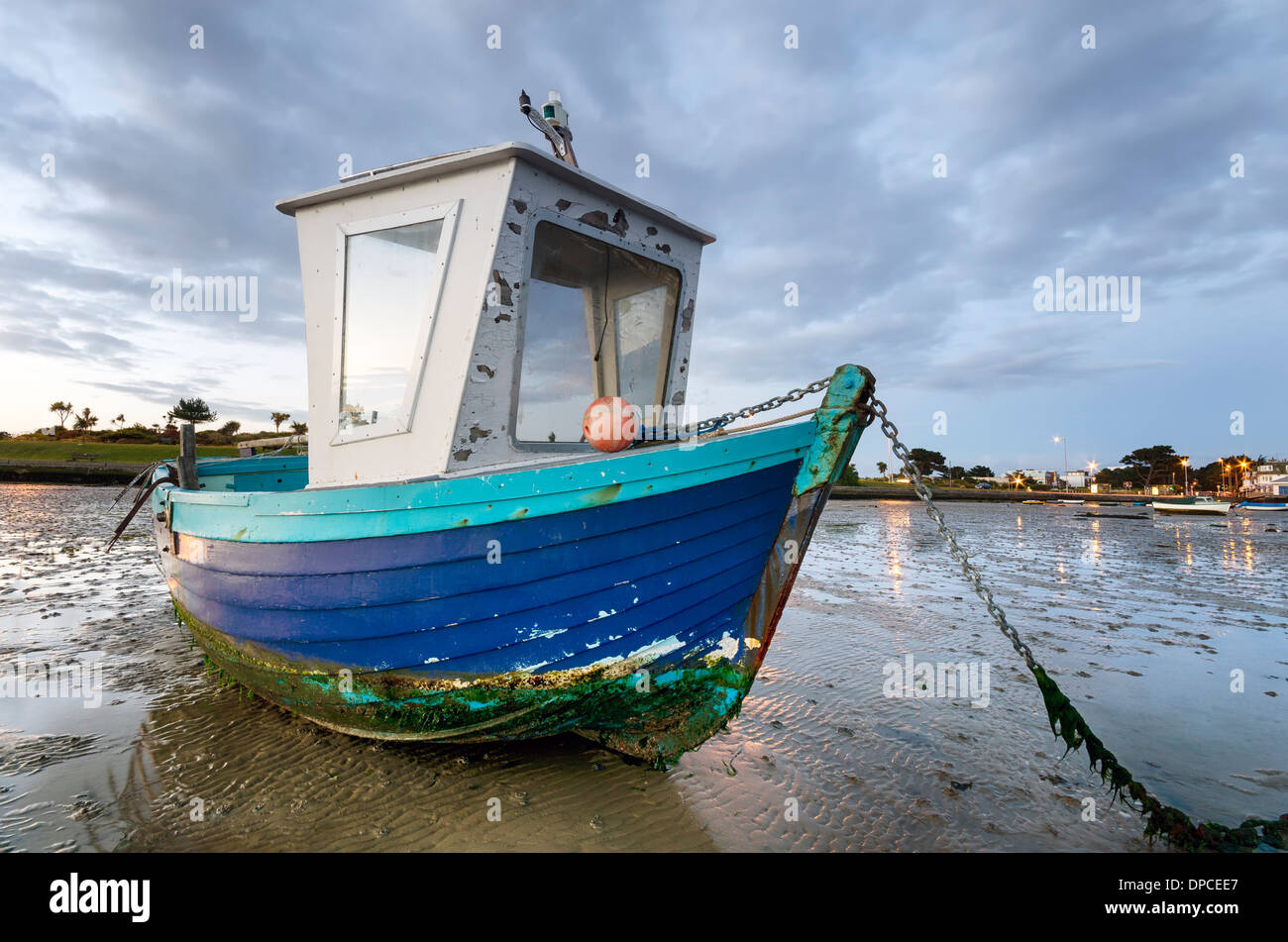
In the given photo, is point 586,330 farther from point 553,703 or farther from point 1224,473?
point 1224,473

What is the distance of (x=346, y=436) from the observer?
4.13m

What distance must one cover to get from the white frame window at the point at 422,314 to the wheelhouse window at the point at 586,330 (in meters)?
0.58

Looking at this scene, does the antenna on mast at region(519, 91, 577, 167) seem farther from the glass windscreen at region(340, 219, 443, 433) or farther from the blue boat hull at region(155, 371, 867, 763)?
the blue boat hull at region(155, 371, 867, 763)

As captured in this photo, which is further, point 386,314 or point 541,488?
point 386,314

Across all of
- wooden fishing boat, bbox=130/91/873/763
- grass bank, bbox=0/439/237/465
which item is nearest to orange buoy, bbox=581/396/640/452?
wooden fishing boat, bbox=130/91/873/763

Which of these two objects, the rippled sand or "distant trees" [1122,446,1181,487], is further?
"distant trees" [1122,446,1181,487]

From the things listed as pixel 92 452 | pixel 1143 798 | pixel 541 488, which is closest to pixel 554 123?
pixel 541 488

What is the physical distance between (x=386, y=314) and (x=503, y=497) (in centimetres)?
189

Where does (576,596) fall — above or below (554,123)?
below

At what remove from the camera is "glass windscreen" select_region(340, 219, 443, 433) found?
3895mm

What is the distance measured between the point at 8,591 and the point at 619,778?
35.2ft

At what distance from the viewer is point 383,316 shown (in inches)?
160
